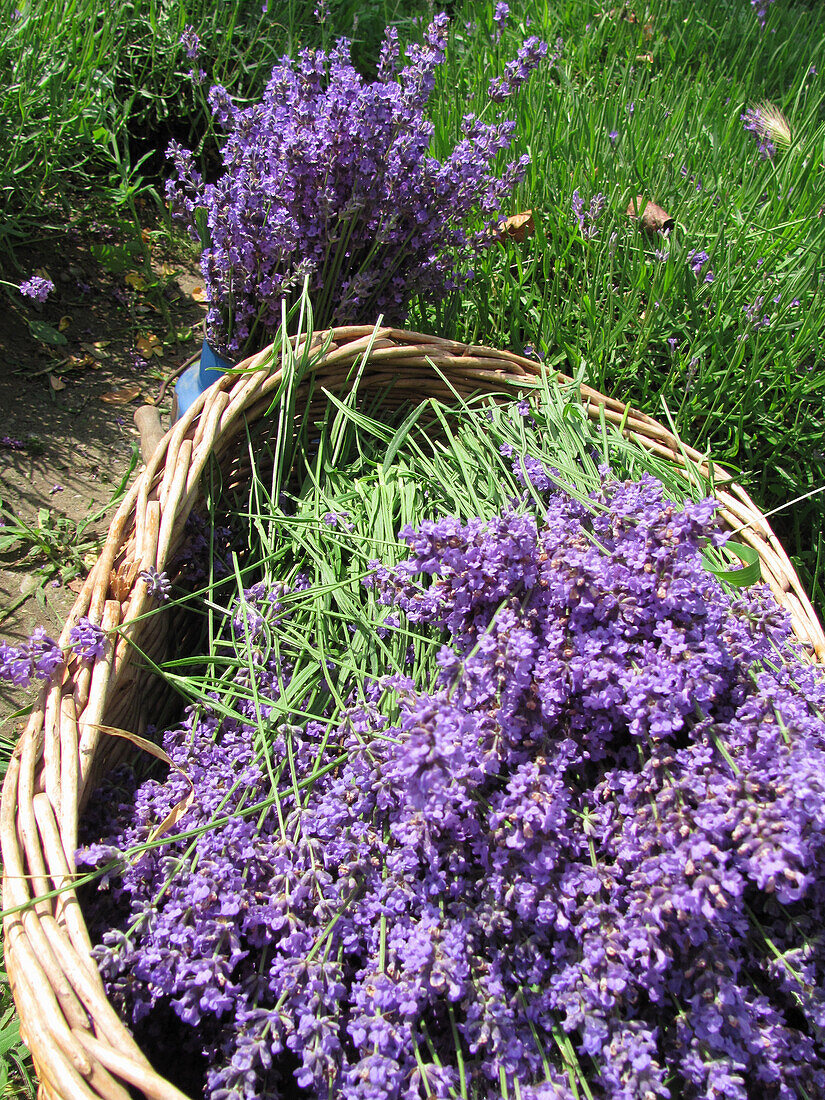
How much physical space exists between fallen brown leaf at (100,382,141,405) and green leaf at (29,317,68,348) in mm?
199

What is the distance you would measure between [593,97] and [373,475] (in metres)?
1.97

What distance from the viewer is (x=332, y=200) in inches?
56.3

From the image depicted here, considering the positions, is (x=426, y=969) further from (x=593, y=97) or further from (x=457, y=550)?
(x=593, y=97)

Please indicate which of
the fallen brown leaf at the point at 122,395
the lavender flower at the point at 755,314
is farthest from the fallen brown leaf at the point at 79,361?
the lavender flower at the point at 755,314

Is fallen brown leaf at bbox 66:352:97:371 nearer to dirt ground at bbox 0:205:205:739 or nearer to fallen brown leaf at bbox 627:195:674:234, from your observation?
dirt ground at bbox 0:205:205:739

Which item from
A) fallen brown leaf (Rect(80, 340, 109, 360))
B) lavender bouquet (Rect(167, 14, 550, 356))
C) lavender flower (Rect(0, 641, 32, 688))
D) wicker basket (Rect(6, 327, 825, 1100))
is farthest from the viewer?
fallen brown leaf (Rect(80, 340, 109, 360))

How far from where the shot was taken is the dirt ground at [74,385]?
71.2 inches

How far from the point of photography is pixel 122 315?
243cm

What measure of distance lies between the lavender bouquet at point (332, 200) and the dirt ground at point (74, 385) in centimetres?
57

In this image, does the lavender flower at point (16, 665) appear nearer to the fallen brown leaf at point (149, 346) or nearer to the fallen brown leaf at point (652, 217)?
the fallen brown leaf at point (149, 346)

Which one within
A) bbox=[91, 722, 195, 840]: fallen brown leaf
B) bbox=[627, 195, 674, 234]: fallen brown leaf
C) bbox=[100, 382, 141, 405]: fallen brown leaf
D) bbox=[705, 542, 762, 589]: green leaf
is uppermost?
bbox=[100, 382, 141, 405]: fallen brown leaf

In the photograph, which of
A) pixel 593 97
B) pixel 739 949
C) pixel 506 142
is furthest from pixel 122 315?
pixel 739 949

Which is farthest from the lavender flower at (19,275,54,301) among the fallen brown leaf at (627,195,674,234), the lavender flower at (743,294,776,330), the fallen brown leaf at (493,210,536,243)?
the lavender flower at (743,294,776,330)

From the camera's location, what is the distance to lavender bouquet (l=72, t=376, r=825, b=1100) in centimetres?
82
